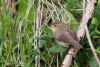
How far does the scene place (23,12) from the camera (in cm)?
357

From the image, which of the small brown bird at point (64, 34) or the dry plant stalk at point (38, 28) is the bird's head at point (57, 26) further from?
the dry plant stalk at point (38, 28)

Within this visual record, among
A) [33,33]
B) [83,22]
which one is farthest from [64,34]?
[33,33]

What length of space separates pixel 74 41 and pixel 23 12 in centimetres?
90

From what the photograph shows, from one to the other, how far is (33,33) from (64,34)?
41 centimetres

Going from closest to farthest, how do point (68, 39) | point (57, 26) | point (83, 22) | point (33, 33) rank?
point (83, 22), point (68, 39), point (57, 26), point (33, 33)

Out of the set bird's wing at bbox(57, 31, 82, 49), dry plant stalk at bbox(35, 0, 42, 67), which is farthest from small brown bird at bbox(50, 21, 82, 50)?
dry plant stalk at bbox(35, 0, 42, 67)

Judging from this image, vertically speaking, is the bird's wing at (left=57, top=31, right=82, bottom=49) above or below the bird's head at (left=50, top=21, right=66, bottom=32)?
below

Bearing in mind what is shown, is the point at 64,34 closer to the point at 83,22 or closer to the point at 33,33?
the point at 83,22

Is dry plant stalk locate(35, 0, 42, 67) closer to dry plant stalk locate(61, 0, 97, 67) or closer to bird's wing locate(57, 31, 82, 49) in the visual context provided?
bird's wing locate(57, 31, 82, 49)

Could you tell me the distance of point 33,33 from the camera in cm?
335

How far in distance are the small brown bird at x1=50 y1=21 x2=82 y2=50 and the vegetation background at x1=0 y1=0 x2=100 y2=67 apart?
0.06m

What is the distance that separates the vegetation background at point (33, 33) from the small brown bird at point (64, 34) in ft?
0.19

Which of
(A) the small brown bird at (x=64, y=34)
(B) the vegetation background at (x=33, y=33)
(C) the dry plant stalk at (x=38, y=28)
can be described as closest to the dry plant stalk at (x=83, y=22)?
(A) the small brown bird at (x=64, y=34)

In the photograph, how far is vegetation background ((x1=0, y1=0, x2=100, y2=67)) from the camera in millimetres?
3100
